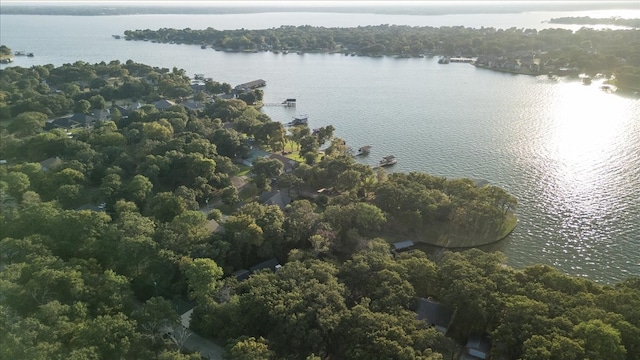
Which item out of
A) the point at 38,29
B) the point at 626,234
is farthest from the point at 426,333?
the point at 38,29

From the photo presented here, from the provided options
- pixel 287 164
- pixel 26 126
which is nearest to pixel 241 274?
pixel 287 164

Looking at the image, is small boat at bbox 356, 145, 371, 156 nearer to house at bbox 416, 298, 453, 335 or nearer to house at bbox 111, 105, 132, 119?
house at bbox 416, 298, 453, 335

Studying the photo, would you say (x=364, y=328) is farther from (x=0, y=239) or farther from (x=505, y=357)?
(x=0, y=239)

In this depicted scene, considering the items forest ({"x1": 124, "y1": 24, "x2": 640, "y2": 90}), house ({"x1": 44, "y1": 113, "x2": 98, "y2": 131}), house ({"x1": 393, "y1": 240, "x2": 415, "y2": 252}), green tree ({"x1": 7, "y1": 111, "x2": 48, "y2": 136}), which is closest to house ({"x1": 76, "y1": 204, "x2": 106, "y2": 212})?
green tree ({"x1": 7, "y1": 111, "x2": 48, "y2": 136})

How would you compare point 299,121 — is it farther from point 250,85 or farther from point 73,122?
point 73,122

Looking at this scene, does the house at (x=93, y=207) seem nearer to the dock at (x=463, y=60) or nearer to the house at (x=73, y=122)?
the house at (x=73, y=122)

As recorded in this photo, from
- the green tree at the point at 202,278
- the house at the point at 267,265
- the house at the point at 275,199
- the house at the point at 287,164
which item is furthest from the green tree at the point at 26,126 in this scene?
the green tree at the point at 202,278
